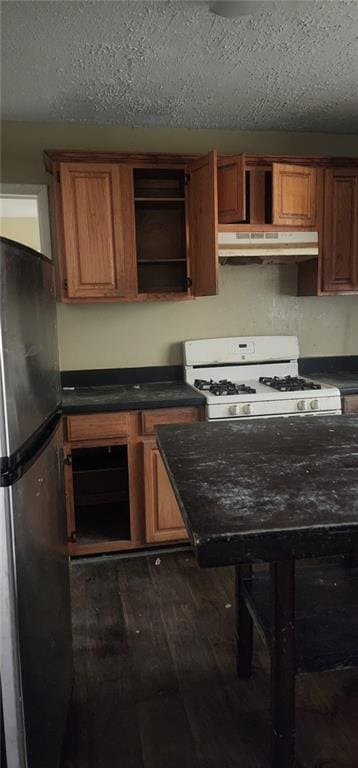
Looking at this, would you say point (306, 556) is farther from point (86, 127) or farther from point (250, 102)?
point (86, 127)

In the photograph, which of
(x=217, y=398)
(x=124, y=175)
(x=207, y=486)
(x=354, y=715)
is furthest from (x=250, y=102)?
(x=354, y=715)

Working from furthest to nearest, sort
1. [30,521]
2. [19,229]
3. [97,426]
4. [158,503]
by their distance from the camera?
[19,229], [158,503], [97,426], [30,521]

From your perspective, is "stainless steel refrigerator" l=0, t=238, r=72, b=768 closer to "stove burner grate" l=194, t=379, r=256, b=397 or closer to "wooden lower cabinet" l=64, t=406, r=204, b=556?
"wooden lower cabinet" l=64, t=406, r=204, b=556

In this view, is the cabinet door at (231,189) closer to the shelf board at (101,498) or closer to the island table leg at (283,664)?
the shelf board at (101,498)

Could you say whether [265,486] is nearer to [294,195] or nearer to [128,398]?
[128,398]

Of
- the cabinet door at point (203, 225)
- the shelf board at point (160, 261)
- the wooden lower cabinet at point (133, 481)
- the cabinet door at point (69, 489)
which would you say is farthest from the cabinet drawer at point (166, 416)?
the shelf board at point (160, 261)

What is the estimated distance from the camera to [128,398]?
2896mm

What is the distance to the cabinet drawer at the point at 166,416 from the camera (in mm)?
2844

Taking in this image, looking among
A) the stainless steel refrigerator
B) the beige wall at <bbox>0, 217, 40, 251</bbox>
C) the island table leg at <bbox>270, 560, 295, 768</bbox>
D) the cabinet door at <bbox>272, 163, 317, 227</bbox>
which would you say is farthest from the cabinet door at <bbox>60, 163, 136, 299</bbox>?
the beige wall at <bbox>0, 217, 40, 251</bbox>

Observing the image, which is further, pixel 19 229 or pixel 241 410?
pixel 19 229

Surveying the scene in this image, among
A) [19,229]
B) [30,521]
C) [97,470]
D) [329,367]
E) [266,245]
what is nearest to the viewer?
[30,521]

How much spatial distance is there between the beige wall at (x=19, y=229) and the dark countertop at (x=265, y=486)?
403 cm

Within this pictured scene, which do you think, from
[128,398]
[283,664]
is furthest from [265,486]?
[128,398]

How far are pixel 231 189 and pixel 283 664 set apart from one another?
2.39 m
